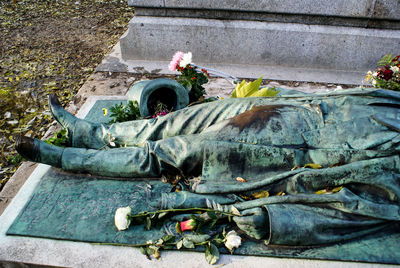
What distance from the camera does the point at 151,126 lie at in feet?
9.46

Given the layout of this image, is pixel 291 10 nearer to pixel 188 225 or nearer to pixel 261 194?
pixel 261 194

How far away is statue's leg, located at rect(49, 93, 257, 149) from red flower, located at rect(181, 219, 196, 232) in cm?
72

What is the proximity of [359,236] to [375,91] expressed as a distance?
1.06 meters

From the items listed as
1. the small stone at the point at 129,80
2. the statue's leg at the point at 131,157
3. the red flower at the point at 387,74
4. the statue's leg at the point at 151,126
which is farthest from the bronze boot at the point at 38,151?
the red flower at the point at 387,74

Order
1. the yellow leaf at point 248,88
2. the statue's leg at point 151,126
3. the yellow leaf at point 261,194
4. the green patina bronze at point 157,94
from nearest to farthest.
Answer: the yellow leaf at point 261,194 → the statue's leg at point 151,126 → the green patina bronze at point 157,94 → the yellow leaf at point 248,88

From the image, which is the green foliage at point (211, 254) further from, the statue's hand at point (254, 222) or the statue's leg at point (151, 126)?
the statue's leg at point (151, 126)

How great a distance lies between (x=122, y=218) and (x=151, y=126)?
2.60 feet

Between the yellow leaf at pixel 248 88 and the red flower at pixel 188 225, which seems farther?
the yellow leaf at pixel 248 88

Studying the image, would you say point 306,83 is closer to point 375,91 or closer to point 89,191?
point 375,91

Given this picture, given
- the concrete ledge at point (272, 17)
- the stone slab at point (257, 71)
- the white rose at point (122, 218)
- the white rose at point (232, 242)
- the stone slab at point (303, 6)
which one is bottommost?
the white rose at point (232, 242)

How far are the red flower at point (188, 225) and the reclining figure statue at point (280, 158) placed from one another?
12 cm

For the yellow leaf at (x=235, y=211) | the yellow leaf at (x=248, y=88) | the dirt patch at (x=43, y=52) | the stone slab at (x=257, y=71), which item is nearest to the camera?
the yellow leaf at (x=235, y=211)

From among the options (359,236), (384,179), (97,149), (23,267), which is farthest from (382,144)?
(23,267)

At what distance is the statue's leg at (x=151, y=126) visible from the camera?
282cm
